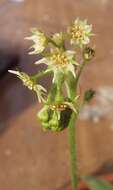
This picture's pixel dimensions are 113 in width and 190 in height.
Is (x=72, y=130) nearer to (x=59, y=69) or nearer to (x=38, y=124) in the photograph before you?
(x=59, y=69)

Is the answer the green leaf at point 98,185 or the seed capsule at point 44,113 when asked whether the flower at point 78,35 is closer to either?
the seed capsule at point 44,113

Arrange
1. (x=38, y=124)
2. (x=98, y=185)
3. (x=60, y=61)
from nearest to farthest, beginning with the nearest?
(x=60, y=61)
(x=98, y=185)
(x=38, y=124)

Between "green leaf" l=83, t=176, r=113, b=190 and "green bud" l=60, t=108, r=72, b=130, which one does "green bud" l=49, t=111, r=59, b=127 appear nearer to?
"green bud" l=60, t=108, r=72, b=130

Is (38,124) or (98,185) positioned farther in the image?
(38,124)

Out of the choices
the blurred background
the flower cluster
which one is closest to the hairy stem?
the flower cluster

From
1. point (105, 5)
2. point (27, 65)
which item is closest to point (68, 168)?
point (27, 65)

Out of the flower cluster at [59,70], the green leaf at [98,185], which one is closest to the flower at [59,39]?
the flower cluster at [59,70]

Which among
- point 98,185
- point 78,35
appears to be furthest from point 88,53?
point 98,185

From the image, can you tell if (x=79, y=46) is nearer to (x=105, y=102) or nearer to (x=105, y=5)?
(x=105, y=102)
